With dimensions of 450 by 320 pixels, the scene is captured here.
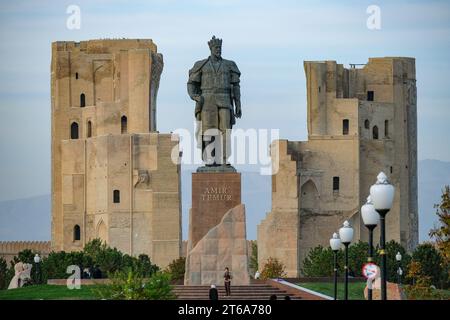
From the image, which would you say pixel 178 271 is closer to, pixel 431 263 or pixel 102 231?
pixel 431 263

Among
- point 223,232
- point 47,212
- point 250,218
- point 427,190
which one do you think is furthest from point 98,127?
point 223,232

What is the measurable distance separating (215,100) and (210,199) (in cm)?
240

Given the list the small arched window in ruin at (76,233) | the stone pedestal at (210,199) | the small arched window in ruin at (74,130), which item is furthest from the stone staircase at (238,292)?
the small arched window in ruin at (74,130)

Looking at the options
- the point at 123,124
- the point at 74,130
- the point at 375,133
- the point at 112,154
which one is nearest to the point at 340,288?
the point at 112,154

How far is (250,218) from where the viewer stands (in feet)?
557

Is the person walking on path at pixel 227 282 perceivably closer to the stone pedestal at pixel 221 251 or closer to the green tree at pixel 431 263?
the stone pedestal at pixel 221 251

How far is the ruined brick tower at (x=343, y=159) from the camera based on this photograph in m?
114

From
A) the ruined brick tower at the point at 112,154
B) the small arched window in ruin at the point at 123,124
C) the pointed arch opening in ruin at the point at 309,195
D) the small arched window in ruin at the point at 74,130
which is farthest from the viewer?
the small arched window in ruin at the point at 74,130

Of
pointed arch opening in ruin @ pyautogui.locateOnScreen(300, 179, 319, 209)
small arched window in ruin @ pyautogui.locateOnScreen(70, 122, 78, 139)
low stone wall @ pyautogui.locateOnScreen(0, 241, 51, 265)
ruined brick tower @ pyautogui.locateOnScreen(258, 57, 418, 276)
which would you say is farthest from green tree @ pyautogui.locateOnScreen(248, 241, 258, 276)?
low stone wall @ pyautogui.locateOnScreen(0, 241, 51, 265)

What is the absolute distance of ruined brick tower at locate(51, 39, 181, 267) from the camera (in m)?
116

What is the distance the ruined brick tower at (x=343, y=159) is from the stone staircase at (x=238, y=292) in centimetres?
6441

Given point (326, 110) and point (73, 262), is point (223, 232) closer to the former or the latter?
point (73, 262)

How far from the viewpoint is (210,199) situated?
48062mm
